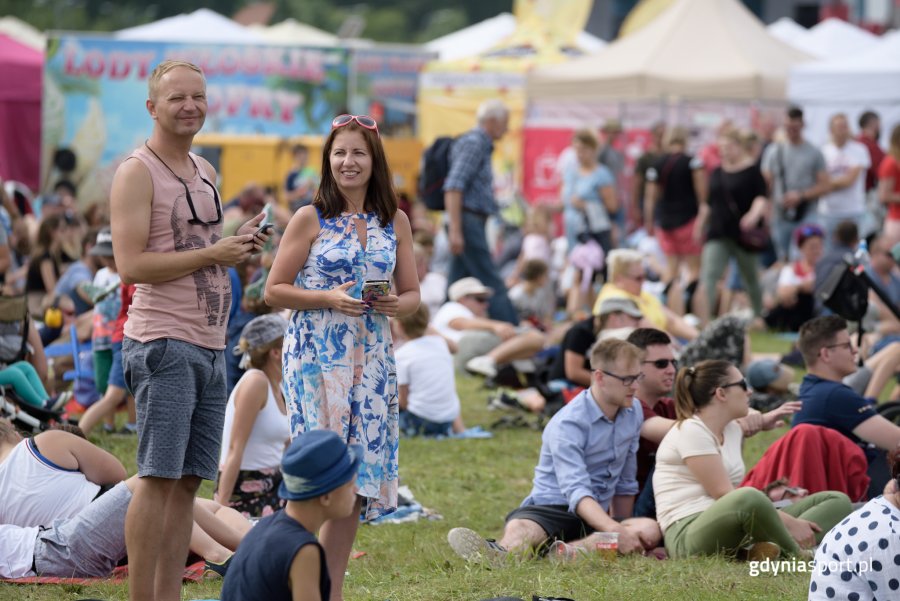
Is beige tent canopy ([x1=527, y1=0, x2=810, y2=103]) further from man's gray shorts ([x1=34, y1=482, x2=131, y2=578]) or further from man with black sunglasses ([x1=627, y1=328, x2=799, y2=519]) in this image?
man's gray shorts ([x1=34, y1=482, x2=131, y2=578])

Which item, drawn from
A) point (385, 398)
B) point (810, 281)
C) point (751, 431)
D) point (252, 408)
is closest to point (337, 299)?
point (385, 398)

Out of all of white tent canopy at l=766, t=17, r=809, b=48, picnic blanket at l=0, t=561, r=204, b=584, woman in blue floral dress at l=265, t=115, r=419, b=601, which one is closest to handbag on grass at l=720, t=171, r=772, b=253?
picnic blanket at l=0, t=561, r=204, b=584

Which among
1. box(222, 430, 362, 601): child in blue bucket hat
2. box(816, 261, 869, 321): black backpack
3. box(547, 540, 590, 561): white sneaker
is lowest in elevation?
box(547, 540, 590, 561): white sneaker

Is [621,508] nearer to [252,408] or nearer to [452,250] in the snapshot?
[252,408]

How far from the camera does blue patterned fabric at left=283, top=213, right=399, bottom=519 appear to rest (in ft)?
15.8

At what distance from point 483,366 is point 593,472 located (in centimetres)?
517

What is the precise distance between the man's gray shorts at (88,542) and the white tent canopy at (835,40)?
23.3 m

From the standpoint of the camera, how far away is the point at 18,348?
7645 mm

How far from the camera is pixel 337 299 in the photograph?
15.5ft

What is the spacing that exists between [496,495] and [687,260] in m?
7.79

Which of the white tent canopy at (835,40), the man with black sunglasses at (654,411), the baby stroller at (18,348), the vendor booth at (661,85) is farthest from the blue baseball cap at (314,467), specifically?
the white tent canopy at (835,40)

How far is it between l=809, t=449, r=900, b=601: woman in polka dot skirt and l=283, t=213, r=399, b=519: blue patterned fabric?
1.53 metres

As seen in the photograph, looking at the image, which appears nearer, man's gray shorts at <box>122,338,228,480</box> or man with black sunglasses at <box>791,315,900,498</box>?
man's gray shorts at <box>122,338,228,480</box>

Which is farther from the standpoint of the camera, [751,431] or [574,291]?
[574,291]
